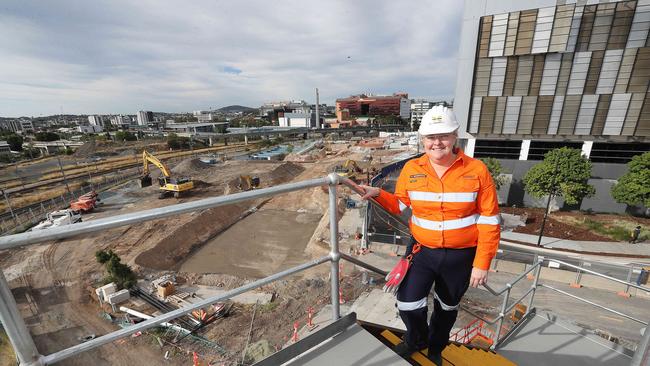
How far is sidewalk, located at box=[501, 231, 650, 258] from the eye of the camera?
15141 mm

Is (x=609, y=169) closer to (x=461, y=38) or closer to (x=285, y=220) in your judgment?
(x=461, y=38)

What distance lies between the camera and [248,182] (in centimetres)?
3125

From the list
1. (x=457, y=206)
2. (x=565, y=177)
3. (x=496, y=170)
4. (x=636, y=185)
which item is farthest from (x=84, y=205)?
(x=636, y=185)

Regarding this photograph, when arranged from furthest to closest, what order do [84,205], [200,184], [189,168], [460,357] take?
1. [189,168]
2. [200,184]
3. [84,205]
4. [460,357]

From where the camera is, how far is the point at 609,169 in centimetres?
2069

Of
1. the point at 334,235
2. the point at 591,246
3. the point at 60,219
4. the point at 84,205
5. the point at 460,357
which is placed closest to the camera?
the point at 334,235

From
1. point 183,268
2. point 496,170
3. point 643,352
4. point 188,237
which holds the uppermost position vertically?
point 643,352

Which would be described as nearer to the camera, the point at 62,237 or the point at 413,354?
the point at 62,237

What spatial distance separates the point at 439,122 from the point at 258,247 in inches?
820

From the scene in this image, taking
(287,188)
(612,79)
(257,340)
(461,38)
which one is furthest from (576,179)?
(287,188)

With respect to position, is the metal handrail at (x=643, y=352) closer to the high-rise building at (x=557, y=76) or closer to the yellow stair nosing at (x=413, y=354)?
the yellow stair nosing at (x=413, y=354)

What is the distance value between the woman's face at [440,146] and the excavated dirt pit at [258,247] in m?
16.7

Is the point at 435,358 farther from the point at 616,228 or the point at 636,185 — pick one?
the point at 636,185

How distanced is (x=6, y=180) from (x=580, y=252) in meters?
60.4
